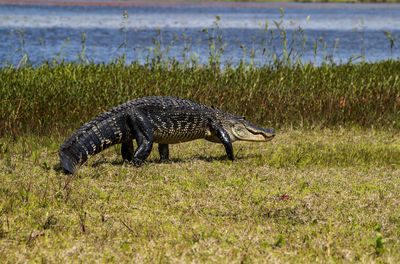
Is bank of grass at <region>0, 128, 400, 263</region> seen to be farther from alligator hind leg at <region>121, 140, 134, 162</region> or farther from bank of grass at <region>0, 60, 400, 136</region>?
bank of grass at <region>0, 60, 400, 136</region>

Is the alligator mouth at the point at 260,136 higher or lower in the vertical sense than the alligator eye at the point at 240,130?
lower

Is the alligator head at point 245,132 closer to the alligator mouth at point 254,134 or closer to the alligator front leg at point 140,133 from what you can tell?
the alligator mouth at point 254,134

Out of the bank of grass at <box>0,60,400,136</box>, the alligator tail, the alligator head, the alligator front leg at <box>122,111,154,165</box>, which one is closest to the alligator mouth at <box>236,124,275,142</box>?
the alligator head

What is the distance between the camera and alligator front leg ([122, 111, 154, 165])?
23.1 feet

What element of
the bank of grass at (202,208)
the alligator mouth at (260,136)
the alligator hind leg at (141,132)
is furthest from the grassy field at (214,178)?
the alligator mouth at (260,136)

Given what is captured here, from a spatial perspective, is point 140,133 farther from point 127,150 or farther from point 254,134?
point 254,134

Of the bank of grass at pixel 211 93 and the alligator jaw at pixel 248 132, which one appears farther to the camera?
the bank of grass at pixel 211 93

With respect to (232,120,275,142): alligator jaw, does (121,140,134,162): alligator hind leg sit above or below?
below

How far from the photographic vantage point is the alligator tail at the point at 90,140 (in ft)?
22.1

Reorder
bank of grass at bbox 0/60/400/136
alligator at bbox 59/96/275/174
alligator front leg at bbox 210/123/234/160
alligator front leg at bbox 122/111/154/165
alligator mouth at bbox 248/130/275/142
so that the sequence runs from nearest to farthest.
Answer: alligator at bbox 59/96/275/174, alligator front leg at bbox 122/111/154/165, alligator front leg at bbox 210/123/234/160, alligator mouth at bbox 248/130/275/142, bank of grass at bbox 0/60/400/136

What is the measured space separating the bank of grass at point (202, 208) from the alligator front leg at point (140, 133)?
0.16 m

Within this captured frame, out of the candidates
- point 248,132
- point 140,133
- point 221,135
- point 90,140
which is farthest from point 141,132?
point 248,132

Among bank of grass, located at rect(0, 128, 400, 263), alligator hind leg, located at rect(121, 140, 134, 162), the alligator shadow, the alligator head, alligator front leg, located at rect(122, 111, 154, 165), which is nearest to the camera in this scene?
bank of grass, located at rect(0, 128, 400, 263)

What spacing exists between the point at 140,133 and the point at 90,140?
67 centimetres
